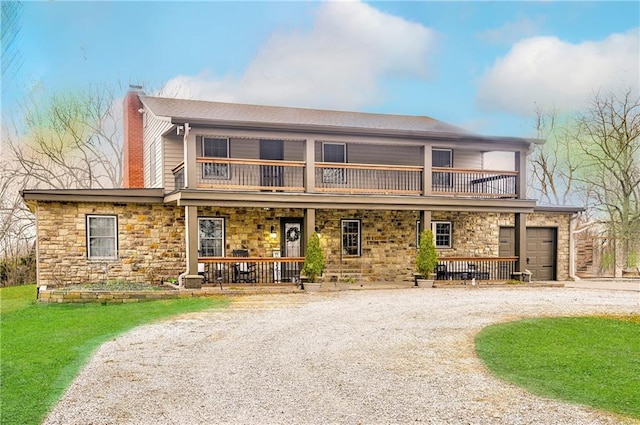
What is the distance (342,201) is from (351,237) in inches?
107

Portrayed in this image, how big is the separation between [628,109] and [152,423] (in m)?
28.3

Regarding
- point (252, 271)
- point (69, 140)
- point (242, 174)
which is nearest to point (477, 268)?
point (252, 271)

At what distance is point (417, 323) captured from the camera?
10.1 meters

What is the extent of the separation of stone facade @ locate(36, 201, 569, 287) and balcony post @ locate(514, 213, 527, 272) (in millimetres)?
1680

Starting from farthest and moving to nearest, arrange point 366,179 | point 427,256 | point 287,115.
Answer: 1. point 287,115
2. point 366,179
3. point 427,256

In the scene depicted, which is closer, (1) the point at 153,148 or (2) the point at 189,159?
(2) the point at 189,159

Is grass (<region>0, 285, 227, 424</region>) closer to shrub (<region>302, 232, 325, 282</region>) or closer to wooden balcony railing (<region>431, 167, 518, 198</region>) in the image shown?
shrub (<region>302, 232, 325, 282</region>)

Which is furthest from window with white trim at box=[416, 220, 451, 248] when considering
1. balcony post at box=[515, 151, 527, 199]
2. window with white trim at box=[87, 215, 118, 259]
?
window with white trim at box=[87, 215, 118, 259]

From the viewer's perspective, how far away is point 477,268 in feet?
59.5

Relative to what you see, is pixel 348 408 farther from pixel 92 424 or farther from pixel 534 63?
pixel 534 63

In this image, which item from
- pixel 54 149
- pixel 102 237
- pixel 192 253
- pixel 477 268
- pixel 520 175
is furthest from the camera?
pixel 54 149

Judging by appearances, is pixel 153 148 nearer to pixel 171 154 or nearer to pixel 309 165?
pixel 171 154

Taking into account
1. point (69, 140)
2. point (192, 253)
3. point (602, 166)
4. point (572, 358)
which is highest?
point (69, 140)

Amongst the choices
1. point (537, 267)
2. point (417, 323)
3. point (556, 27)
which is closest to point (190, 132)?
point (417, 323)
